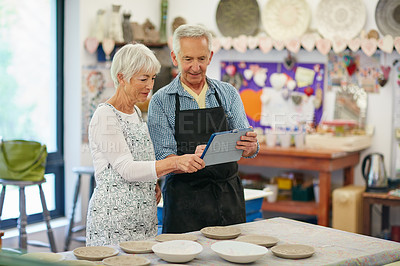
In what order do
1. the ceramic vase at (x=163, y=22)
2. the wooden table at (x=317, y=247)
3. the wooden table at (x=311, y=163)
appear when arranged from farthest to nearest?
the ceramic vase at (x=163, y=22)
the wooden table at (x=311, y=163)
the wooden table at (x=317, y=247)

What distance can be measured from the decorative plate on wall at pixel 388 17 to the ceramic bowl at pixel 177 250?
3.74 metres

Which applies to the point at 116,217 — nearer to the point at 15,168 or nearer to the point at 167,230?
the point at 167,230

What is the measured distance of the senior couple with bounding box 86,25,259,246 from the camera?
2.72m

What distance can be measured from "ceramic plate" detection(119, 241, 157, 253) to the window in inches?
121

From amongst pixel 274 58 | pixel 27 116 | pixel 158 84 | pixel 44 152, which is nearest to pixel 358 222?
pixel 274 58

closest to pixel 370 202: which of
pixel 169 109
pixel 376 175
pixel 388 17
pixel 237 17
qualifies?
pixel 376 175

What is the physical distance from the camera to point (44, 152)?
479 centimetres

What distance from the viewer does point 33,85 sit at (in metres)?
5.49

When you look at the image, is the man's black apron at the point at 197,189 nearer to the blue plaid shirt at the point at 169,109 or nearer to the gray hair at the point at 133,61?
the blue plaid shirt at the point at 169,109

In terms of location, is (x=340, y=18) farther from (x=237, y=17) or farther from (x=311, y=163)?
(x=311, y=163)

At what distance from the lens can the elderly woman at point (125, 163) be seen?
2676 mm

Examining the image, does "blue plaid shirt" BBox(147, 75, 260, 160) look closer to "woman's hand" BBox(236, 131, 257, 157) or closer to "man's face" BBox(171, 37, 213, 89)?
"man's face" BBox(171, 37, 213, 89)

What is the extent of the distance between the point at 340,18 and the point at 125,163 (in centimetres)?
358

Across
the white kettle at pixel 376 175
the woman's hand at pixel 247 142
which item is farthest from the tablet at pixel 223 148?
the white kettle at pixel 376 175
